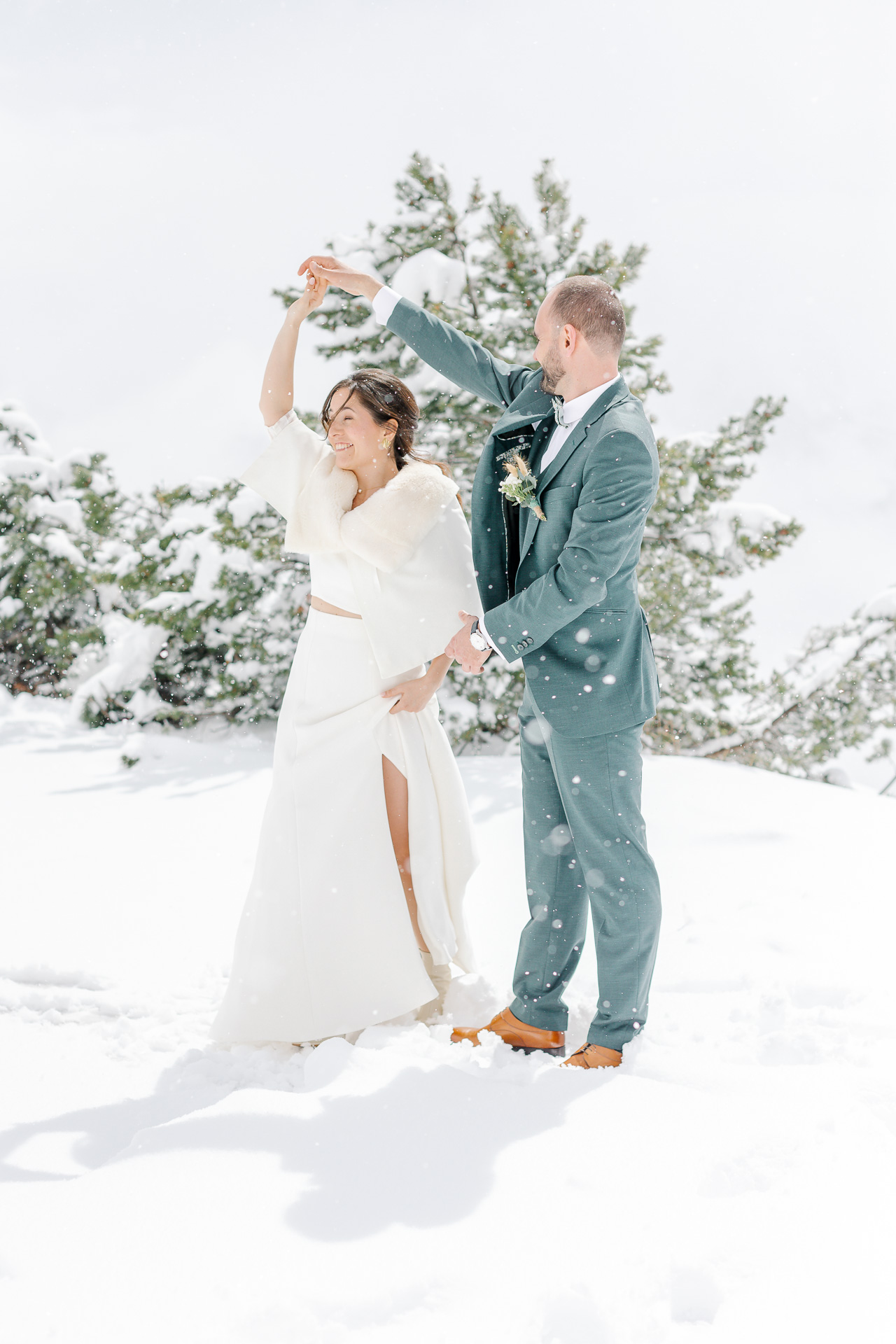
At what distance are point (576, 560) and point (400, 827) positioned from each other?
1.15 metres

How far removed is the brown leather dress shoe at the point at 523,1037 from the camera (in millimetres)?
2521

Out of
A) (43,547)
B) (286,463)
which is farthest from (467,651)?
(43,547)

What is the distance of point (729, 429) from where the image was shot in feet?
22.8

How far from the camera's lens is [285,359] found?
9.01 feet

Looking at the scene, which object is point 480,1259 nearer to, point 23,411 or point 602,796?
point 602,796

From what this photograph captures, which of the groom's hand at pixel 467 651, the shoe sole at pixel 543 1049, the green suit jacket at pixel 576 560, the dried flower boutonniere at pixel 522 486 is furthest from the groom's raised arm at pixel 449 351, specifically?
the shoe sole at pixel 543 1049

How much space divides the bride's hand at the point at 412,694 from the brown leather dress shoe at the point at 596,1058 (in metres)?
1.10

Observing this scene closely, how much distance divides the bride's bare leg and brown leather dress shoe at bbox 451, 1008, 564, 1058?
38 cm

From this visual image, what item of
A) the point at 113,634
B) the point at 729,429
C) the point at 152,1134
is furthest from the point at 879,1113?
the point at 113,634

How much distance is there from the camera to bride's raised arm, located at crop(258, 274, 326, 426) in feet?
8.95

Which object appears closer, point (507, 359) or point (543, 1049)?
point (543, 1049)

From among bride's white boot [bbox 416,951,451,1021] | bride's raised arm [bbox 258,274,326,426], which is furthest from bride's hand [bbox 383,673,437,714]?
bride's raised arm [bbox 258,274,326,426]

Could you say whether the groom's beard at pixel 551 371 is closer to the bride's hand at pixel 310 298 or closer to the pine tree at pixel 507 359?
the bride's hand at pixel 310 298

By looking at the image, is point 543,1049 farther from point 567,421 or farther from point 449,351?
point 449,351
